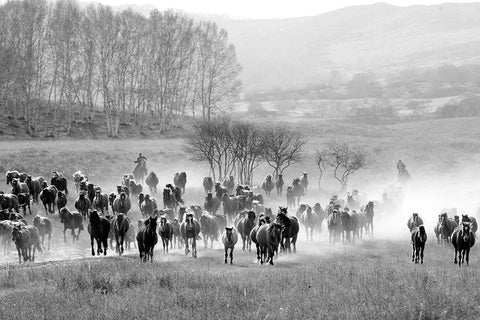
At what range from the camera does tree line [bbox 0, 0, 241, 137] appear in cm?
7100

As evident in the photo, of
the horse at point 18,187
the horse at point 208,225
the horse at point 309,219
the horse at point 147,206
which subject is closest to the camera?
the horse at point 208,225

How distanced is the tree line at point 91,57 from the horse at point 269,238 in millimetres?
47627

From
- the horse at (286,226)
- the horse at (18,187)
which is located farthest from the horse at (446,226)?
the horse at (18,187)

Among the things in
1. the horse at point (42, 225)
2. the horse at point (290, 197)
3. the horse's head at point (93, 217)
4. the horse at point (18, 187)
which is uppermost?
the horse at point (18, 187)

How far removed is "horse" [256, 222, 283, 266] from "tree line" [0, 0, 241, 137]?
4763 cm

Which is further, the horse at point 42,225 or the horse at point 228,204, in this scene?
the horse at point 228,204

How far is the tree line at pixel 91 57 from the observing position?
71000mm

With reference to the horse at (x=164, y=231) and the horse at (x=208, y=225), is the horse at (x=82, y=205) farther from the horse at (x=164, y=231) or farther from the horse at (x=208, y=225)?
the horse at (x=164, y=231)

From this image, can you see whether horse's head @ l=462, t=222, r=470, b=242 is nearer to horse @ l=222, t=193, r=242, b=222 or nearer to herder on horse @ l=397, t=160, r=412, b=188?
horse @ l=222, t=193, r=242, b=222

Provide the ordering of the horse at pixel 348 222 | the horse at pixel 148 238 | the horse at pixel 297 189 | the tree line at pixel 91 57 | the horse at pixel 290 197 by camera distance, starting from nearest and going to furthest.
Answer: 1. the horse at pixel 148 238
2. the horse at pixel 348 222
3. the horse at pixel 290 197
4. the horse at pixel 297 189
5. the tree line at pixel 91 57

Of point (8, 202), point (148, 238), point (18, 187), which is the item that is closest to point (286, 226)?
point (148, 238)

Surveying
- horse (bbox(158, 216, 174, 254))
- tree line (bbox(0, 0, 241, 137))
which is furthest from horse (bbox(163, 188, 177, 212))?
tree line (bbox(0, 0, 241, 137))

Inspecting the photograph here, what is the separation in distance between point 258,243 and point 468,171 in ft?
182

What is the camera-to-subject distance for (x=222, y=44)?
89938mm
